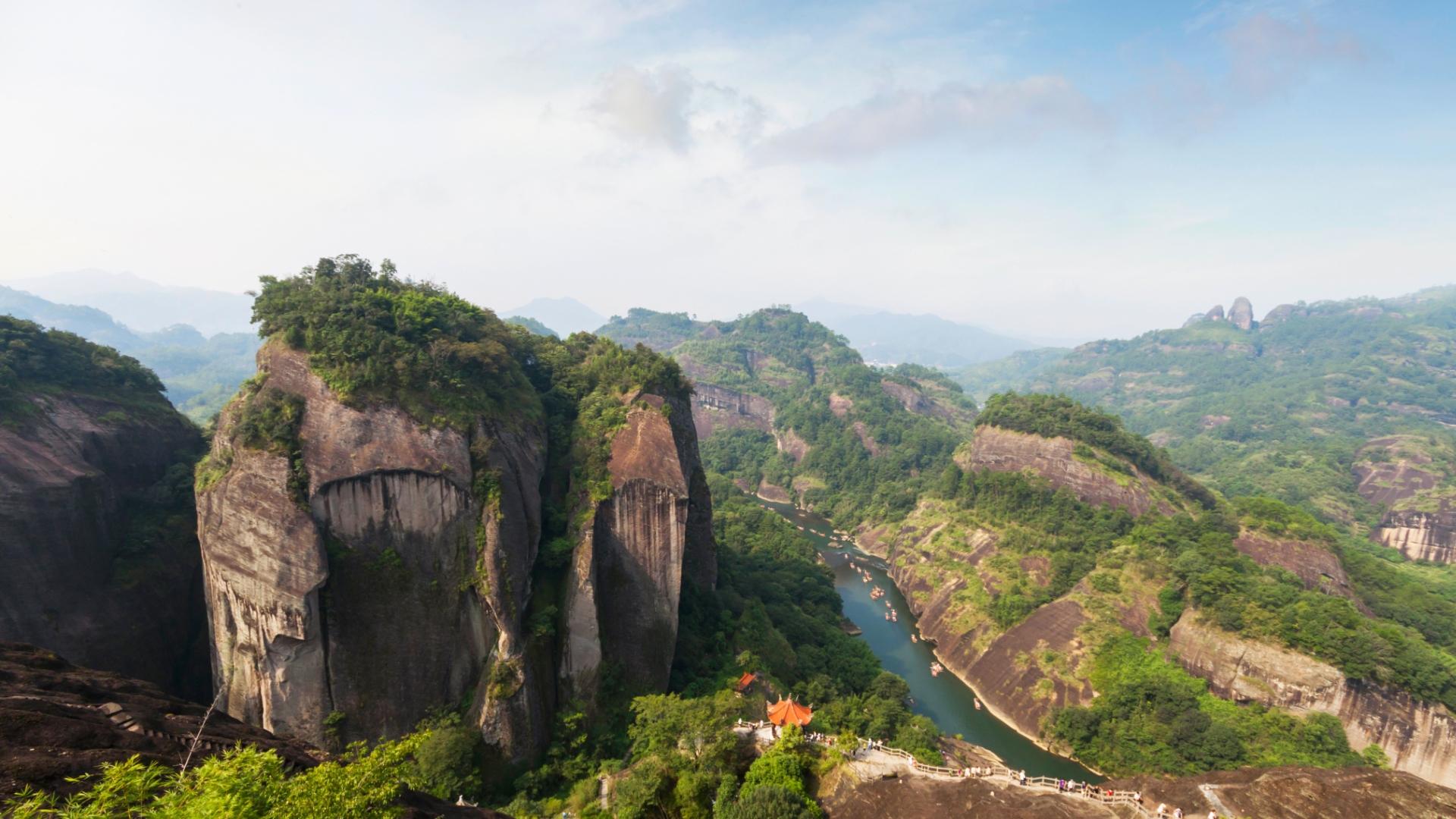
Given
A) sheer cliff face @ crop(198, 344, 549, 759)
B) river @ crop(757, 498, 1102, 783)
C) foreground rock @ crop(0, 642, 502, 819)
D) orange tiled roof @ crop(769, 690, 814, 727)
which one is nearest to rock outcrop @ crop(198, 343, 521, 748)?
sheer cliff face @ crop(198, 344, 549, 759)

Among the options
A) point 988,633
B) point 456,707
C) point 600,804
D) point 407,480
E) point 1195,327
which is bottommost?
point 988,633

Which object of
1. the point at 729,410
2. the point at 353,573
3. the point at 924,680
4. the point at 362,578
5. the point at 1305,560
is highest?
the point at 729,410

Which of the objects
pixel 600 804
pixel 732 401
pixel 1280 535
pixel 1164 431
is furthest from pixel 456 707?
pixel 1164 431

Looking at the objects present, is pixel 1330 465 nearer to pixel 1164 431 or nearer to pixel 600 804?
pixel 1164 431

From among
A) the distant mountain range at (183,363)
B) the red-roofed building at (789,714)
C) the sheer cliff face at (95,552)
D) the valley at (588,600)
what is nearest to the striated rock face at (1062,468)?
the valley at (588,600)

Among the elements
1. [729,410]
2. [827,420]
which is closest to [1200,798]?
[827,420]

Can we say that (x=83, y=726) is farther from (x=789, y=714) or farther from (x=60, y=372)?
(x=60, y=372)
